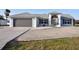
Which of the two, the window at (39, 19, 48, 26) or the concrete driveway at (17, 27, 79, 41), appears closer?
the window at (39, 19, 48, 26)

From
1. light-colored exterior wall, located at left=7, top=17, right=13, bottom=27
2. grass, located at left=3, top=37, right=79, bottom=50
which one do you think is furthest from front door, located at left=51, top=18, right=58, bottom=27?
light-colored exterior wall, located at left=7, top=17, right=13, bottom=27

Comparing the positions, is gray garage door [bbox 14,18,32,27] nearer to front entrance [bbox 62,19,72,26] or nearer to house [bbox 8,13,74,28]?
house [bbox 8,13,74,28]

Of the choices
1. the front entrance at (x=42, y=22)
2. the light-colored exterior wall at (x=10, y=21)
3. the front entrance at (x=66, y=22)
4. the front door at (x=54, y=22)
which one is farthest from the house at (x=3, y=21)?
the front entrance at (x=66, y=22)

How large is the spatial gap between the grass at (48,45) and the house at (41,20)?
0.20m

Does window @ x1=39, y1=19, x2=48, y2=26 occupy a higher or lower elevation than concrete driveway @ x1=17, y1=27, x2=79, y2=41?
higher

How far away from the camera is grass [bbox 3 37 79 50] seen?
166 centimetres

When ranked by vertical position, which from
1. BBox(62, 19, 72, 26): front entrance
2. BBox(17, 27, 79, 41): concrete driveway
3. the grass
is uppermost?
BBox(62, 19, 72, 26): front entrance

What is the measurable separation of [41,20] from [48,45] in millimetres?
316

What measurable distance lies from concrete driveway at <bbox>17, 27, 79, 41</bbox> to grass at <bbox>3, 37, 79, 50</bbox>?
58mm

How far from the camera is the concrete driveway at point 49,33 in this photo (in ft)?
5.59
